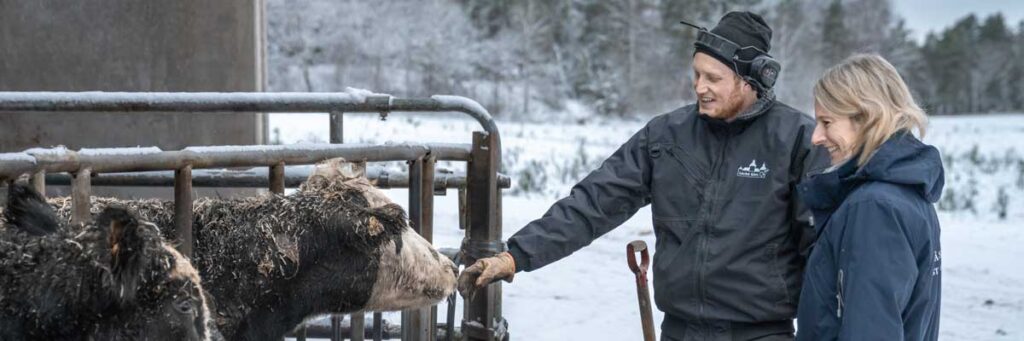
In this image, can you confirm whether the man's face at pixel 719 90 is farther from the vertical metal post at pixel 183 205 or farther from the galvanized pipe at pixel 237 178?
the vertical metal post at pixel 183 205

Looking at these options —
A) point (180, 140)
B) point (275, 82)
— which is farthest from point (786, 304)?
point (275, 82)

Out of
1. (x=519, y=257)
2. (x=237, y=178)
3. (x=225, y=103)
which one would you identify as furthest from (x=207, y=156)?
(x=519, y=257)

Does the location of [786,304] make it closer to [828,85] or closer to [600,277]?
[828,85]

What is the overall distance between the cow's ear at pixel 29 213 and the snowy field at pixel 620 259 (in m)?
2.00

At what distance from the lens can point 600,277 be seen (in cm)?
966

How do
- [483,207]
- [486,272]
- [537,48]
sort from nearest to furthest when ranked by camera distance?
[486,272]
[483,207]
[537,48]

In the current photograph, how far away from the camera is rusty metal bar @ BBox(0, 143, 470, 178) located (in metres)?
2.92

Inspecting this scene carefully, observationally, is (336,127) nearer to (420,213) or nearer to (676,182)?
(420,213)

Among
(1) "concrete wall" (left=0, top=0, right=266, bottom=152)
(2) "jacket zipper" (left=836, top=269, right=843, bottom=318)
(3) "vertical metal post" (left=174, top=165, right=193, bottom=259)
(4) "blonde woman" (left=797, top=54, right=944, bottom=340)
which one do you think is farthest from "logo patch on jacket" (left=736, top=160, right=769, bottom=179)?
(1) "concrete wall" (left=0, top=0, right=266, bottom=152)

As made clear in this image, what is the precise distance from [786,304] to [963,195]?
547 inches

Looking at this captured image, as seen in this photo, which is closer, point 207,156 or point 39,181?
point 39,181

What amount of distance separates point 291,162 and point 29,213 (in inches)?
41.2

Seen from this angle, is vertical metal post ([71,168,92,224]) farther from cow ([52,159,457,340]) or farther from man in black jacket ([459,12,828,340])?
man in black jacket ([459,12,828,340])

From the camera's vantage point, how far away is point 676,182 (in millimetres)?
3605
